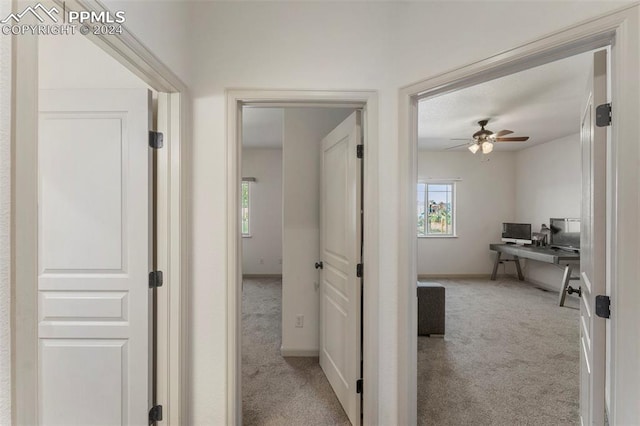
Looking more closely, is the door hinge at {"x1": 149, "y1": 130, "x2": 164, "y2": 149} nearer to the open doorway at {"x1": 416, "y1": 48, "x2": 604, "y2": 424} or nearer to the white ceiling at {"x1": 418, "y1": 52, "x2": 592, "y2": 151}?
the open doorway at {"x1": 416, "y1": 48, "x2": 604, "y2": 424}

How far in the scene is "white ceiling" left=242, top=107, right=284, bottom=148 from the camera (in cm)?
377


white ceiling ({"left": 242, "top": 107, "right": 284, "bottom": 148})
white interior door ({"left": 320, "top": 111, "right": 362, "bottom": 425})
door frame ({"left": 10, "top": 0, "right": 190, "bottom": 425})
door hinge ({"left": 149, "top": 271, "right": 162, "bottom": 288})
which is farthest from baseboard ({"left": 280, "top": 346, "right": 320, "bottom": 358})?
white ceiling ({"left": 242, "top": 107, "right": 284, "bottom": 148})

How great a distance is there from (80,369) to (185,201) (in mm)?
1018

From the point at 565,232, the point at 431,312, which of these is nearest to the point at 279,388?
the point at 431,312

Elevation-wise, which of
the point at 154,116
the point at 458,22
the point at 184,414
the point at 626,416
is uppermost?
the point at 458,22

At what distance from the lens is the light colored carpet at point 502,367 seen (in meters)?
2.04

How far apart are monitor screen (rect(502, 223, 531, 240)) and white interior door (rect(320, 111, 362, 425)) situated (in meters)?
5.06

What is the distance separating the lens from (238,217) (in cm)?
167

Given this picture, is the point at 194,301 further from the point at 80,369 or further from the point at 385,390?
the point at 385,390

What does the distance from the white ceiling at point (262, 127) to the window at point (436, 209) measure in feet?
11.3

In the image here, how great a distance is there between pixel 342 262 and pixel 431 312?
180cm

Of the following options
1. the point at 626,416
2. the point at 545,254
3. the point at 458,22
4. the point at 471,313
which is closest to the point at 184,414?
the point at 626,416

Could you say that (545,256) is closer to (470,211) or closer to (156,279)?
(470,211)

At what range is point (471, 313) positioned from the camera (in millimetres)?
4016
